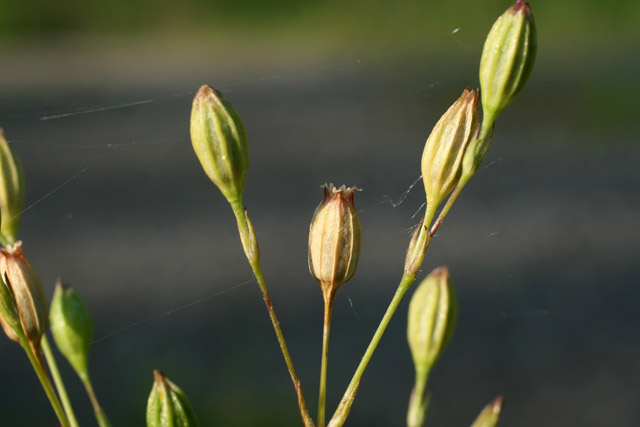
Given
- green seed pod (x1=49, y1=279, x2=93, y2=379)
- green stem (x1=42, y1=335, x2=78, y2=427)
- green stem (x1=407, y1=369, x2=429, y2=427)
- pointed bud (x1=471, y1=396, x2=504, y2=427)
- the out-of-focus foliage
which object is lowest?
pointed bud (x1=471, y1=396, x2=504, y2=427)

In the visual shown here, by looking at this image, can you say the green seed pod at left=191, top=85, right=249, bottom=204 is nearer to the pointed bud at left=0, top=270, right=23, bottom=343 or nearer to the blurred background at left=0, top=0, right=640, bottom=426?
the pointed bud at left=0, top=270, right=23, bottom=343

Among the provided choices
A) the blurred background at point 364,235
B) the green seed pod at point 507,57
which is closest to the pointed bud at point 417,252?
the green seed pod at point 507,57

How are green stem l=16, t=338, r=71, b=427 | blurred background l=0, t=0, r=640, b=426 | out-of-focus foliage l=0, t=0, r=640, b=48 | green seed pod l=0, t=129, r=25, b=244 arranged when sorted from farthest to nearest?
out-of-focus foliage l=0, t=0, r=640, b=48, blurred background l=0, t=0, r=640, b=426, green seed pod l=0, t=129, r=25, b=244, green stem l=16, t=338, r=71, b=427

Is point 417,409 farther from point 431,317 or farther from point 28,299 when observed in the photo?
point 28,299

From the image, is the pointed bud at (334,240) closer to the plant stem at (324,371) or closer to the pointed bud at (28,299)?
the plant stem at (324,371)

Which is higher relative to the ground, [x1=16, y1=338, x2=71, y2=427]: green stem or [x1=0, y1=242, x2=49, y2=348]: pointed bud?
[x1=0, y1=242, x2=49, y2=348]: pointed bud

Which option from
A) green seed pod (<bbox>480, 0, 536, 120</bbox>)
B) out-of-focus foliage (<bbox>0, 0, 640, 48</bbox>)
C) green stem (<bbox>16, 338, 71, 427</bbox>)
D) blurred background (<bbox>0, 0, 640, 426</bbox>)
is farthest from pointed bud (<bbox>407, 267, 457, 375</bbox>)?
out-of-focus foliage (<bbox>0, 0, 640, 48</bbox>)
